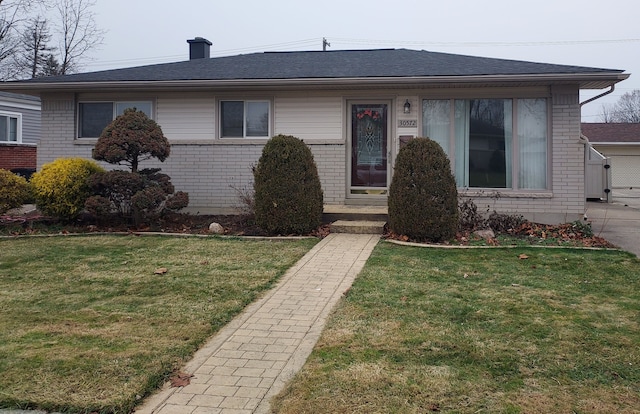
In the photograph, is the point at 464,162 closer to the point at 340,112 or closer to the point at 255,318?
the point at 340,112

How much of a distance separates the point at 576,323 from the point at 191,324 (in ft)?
11.3

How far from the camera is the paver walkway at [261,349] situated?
322cm

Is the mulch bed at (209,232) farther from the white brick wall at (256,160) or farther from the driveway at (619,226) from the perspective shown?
the white brick wall at (256,160)

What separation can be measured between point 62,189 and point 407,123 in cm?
705

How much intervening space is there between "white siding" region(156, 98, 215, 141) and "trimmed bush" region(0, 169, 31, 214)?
123 inches

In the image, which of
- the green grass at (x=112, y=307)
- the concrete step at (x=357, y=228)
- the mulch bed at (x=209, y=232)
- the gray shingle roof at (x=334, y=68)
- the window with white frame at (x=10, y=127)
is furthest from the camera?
the window with white frame at (x=10, y=127)

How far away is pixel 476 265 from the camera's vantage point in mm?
6980

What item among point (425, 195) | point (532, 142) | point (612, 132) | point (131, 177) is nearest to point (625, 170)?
point (612, 132)

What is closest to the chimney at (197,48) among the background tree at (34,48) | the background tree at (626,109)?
the background tree at (34,48)

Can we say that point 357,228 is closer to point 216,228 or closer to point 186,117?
point 216,228

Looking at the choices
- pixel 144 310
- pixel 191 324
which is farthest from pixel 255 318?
pixel 144 310

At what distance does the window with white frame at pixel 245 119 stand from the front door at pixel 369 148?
1.97 meters

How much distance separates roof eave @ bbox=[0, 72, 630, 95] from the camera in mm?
9727

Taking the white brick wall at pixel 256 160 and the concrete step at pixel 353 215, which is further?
the white brick wall at pixel 256 160
